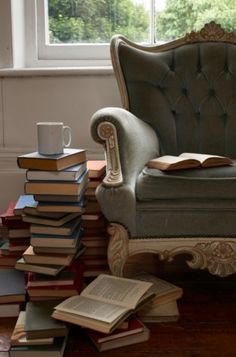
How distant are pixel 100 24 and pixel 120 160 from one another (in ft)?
4.13

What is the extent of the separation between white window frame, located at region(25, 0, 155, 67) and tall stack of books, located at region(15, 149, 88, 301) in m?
1.17

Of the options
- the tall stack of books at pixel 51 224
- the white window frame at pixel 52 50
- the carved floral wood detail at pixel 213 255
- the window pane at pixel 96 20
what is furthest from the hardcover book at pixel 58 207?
the window pane at pixel 96 20

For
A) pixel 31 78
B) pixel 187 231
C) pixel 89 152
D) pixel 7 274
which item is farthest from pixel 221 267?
pixel 31 78

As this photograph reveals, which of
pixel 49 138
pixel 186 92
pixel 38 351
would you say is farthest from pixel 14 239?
pixel 186 92

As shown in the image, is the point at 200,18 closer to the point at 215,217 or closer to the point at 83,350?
the point at 215,217

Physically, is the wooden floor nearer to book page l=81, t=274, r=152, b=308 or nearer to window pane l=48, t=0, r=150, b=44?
book page l=81, t=274, r=152, b=308

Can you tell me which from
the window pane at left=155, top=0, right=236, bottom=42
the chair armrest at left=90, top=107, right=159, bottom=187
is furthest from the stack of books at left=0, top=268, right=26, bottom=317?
the window pane at left=155, top=0, right=236, bottom=42

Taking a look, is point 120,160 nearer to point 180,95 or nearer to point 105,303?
point 105,303

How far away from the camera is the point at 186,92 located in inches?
86.2

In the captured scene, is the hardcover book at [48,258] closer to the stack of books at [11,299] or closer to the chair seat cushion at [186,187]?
the stack of books at [11,299]

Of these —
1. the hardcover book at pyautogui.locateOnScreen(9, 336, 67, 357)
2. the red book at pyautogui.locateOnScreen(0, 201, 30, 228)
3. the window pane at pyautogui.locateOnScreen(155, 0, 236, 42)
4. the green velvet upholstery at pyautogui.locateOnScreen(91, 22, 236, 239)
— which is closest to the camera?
the hardcover book at pyautogui.locateOnScreen(9, 336, 67, 357)

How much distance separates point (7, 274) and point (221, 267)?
2.49ft

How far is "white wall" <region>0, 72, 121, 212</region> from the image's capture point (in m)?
2.45

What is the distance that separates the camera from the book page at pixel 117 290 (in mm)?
1494
